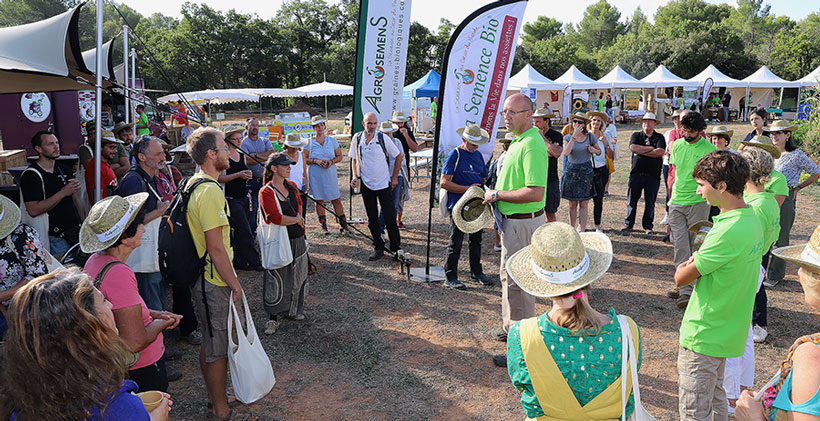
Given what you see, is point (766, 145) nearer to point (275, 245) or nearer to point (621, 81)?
point (275, 245)

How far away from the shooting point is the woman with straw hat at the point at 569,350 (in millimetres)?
1815

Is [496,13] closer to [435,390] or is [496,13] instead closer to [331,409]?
[435,390]

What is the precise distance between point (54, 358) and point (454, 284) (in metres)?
4.80

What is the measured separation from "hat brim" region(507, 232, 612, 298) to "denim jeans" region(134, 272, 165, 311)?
3.33 m

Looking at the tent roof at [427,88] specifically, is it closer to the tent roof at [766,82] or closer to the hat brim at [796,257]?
the tent roof at [766,82]

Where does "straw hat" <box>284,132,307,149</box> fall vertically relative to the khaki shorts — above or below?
above

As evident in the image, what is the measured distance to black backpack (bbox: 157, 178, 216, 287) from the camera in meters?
3.14

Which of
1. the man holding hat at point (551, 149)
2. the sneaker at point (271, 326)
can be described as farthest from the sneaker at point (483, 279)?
the sneaker at point (271, 326)

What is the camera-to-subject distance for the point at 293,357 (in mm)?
4535

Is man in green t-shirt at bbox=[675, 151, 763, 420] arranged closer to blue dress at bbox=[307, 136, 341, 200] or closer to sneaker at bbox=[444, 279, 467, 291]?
sneaker at bbox=[444, 279, 467, 291]

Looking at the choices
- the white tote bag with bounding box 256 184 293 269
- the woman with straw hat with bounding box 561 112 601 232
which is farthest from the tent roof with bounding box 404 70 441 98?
the white tote bag with bounding box 256 184 293 269

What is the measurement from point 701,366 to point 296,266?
11.2 feet

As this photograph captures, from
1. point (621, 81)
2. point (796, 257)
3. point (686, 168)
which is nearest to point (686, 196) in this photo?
point (686, 168)

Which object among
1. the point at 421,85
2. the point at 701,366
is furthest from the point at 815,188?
the point at 421,85
